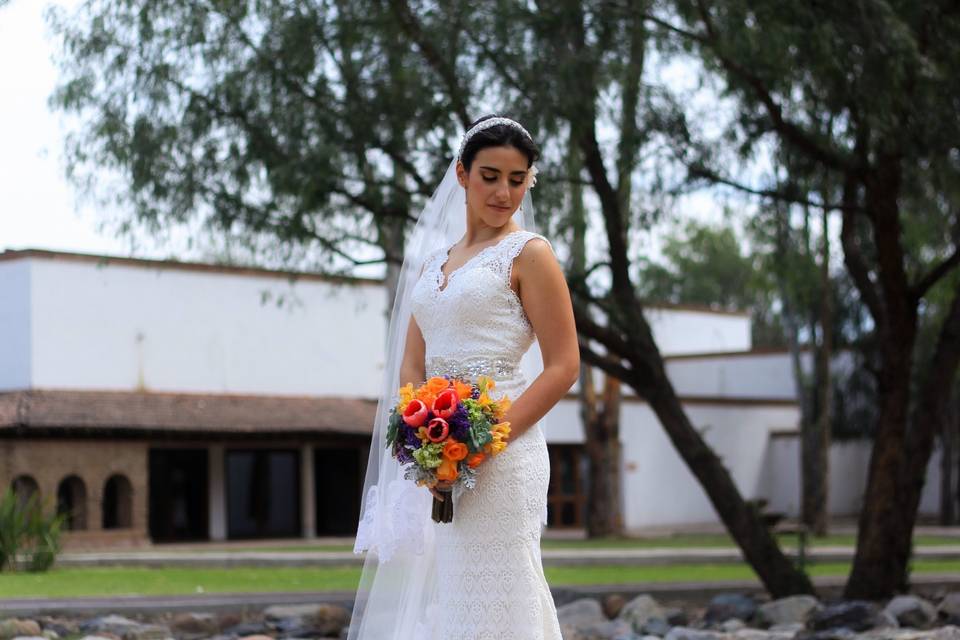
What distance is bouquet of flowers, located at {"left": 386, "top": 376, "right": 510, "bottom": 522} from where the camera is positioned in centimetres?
405

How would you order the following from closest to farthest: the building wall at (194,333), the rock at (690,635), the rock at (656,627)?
1. the rock at (690,635)
2. the rock at (656,627)
3. the building wall at (194,333)

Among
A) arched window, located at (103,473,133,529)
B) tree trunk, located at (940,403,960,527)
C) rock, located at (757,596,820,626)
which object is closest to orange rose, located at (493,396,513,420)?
rock, located at (757,596,820,626)

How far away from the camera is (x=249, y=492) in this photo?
31844 millimetres

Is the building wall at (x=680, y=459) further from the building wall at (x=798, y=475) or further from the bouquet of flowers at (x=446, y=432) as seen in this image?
the bouquet of flowers at (x=446, y=432)

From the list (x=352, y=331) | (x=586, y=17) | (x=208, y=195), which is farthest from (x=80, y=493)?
(x=586, y=17)

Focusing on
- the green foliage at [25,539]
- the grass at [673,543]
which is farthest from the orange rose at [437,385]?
the grass at [673,543]

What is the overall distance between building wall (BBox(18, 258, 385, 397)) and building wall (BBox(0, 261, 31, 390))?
17 cm

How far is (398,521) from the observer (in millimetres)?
4531

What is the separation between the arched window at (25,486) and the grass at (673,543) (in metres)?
4.21

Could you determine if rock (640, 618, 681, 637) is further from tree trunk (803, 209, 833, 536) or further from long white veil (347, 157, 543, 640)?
tree trunk (803, 209, 833, 536)

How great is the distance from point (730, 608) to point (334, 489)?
73.4 ft

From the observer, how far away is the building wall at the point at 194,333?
2841cm

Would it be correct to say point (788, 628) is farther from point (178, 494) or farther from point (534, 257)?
point (178, 494)

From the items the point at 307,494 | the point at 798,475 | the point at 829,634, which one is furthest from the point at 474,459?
the point at 798,475
